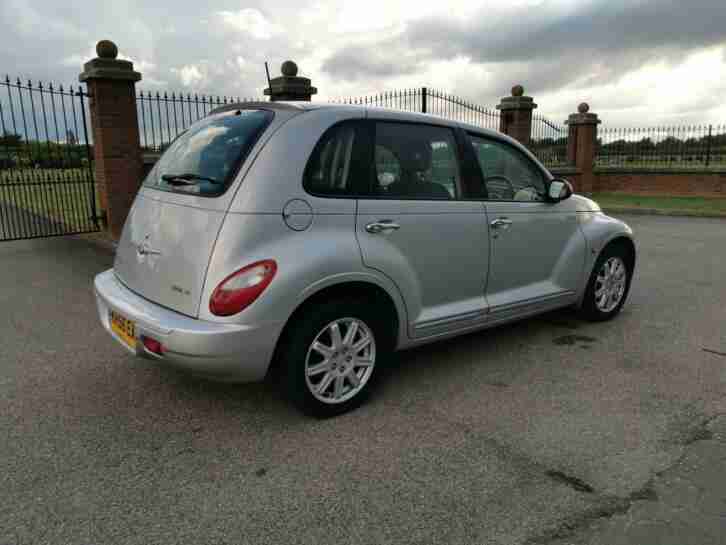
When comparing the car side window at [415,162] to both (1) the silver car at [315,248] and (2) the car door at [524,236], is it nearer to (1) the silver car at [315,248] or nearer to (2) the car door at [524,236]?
(1) the silver car at [315,248]

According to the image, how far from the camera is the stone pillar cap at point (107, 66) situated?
8195mm

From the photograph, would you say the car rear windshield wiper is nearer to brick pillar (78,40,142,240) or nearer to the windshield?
the windshield

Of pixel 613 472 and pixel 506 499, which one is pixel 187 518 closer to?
pixel 506 499

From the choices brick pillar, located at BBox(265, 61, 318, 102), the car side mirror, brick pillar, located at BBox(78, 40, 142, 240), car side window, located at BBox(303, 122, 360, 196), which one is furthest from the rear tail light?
brick pillar, located at BBox(265, 61, 318, 102)

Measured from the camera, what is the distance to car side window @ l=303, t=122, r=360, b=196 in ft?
10.4

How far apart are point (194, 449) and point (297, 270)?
41.9 inches

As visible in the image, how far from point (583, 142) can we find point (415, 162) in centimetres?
Answer: 1586

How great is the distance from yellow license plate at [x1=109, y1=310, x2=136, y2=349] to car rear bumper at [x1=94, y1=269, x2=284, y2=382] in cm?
5

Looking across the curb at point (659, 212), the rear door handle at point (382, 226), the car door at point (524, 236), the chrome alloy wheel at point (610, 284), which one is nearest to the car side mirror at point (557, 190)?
the car door at point (524, 236)

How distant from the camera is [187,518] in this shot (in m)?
2.44

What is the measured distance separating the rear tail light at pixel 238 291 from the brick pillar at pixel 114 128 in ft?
21.7

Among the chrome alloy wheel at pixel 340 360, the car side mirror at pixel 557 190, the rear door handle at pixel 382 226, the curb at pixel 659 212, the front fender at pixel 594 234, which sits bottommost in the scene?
the curb at pixel 659 212

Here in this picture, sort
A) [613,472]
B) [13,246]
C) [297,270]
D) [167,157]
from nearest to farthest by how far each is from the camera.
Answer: [613,472]
[297,270]
[167,157]
[13,246]

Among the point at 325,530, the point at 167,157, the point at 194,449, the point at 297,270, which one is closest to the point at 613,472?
the point at 325,530
